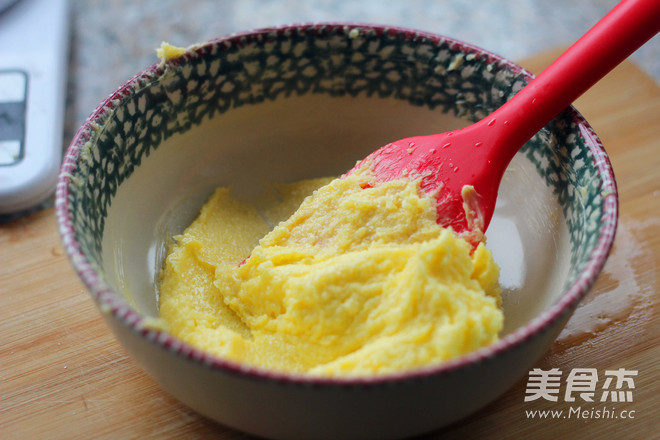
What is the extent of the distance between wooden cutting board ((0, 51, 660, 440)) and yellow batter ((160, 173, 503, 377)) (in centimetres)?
13

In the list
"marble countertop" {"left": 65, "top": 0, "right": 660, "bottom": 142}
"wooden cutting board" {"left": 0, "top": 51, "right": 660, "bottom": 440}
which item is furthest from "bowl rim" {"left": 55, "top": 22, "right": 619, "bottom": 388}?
"marble countertop" {"left": 65, "top": 0, "right": 660, "bottom": 142}

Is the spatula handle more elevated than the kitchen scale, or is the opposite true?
the spatula handle

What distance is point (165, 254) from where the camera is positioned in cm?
110

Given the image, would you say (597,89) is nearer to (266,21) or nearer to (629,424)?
(629,424)

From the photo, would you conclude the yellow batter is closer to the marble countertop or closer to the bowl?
the bowl

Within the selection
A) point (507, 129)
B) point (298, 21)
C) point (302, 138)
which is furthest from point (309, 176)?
point (298, 21)

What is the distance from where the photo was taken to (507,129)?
3.34 ft

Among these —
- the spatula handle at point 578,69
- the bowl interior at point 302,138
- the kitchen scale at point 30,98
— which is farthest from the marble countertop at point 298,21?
the spatula handle at point 578,69

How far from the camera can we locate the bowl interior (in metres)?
0.96

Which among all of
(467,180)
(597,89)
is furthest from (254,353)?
(597,89)

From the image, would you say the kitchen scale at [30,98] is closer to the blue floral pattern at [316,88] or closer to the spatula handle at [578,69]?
the blue floral pattern at [316,88]

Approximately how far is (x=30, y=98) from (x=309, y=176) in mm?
659

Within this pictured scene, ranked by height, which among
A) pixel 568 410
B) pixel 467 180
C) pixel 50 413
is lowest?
pixel 50 413

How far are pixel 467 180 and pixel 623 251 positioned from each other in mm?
348
